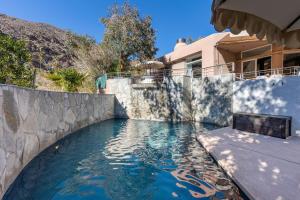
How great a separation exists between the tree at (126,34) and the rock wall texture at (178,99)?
4.37m

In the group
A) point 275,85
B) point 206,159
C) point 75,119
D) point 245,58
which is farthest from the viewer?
point 245,58

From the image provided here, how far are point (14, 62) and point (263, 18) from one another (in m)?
10.2

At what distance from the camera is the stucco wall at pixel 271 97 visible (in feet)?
26.2

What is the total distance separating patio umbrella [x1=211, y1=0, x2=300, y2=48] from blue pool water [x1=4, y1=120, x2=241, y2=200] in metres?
3.06

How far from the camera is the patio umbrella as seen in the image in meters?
2.21

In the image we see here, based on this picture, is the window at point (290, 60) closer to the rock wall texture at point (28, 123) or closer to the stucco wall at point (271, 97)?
the stucco wall at point (271, 97)

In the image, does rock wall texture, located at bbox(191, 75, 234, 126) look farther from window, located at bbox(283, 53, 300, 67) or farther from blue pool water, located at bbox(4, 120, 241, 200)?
blue pool water, located at bbox(4, 120, 241, 200)

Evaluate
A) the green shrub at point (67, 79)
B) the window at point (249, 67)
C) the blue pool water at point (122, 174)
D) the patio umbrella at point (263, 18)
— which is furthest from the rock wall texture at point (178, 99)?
the patio umbrella at point (263, 18)

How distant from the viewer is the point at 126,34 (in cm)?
1981

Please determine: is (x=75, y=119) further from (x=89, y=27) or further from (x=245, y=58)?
(x=89, y=27)

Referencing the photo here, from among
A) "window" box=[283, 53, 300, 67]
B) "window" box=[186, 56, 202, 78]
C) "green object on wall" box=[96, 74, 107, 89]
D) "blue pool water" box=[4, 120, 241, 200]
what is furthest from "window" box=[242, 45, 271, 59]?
"green object on wall" box=[96, 74, 107, 89]

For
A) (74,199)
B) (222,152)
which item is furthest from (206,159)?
(74,199)

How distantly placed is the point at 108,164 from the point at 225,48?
14672mm

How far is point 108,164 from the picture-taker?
566 cm
